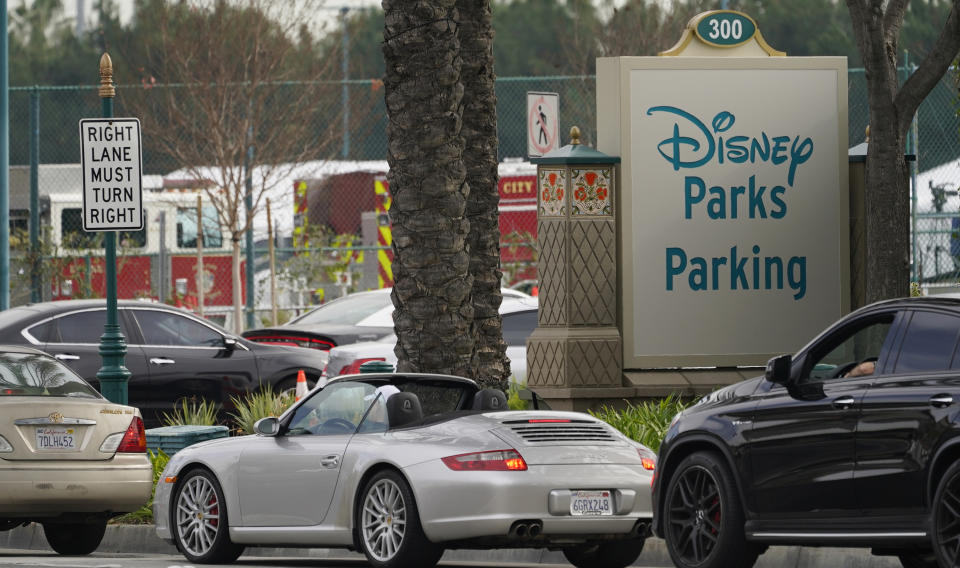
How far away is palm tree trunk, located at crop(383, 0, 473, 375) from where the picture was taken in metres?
13.1

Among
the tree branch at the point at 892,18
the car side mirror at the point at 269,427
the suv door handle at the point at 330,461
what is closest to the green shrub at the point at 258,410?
the car side mirror at the point at 269,427

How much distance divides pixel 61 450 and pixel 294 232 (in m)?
17.2

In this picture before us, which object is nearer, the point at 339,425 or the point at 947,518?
the point at 947,518

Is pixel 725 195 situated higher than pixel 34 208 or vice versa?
pixel 34 208

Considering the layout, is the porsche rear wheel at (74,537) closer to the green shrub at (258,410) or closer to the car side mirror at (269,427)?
the car side mirror at (269,427)

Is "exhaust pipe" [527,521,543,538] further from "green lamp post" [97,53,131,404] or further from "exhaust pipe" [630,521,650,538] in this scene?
"green lamp post" [97,53,131,404]

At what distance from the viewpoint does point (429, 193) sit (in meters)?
13.2

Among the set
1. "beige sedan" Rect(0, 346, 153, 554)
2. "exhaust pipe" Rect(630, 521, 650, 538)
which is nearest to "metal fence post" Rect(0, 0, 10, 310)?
"beige sedan" Rect(0, 346, 153, 554)

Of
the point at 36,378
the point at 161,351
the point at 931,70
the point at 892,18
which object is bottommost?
the point at 161,351

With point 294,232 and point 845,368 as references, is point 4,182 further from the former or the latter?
point 845,368

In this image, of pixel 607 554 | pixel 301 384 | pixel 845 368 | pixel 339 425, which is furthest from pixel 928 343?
pixel 301 384

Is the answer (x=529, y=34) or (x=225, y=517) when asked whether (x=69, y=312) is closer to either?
(x=225, y=517)

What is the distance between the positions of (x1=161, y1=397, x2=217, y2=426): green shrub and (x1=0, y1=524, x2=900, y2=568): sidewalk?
2352 millimetres

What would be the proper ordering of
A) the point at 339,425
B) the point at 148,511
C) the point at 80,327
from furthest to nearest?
1. the point at 80,327
2. the point at 148,511
3. the point at 339,425
